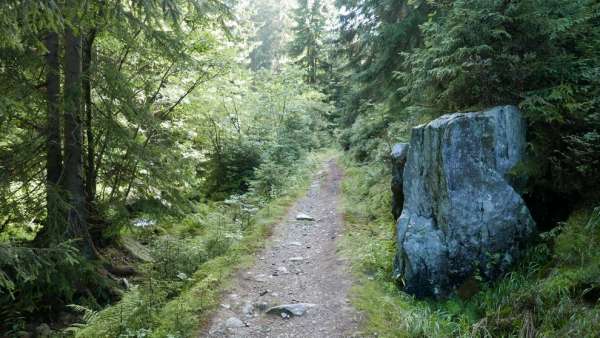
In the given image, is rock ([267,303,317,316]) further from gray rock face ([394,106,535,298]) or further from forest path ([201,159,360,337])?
gray rock face ([394,106,535,298])

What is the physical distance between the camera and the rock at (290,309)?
5430 mm

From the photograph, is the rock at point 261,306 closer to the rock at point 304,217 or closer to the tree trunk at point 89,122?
the rock at point 304,217

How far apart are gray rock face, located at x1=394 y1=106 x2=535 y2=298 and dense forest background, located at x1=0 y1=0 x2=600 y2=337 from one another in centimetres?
26

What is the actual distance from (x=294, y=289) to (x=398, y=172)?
131 inches

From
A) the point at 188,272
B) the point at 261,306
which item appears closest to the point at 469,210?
the point at 261,306

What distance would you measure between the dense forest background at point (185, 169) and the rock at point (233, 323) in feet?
1.38

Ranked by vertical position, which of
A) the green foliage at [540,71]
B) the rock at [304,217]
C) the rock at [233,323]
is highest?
the green foliage at [540,71]

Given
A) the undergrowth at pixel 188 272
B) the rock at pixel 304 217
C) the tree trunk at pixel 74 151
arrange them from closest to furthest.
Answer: the undergrowth at pixel 188 272
the tree trunk at pixel 74 151
the rock at pixel 304 217

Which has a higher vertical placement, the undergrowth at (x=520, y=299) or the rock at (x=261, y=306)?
the undergrowth at (x=520, y=299)

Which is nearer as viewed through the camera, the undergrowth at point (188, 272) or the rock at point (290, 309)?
the undergrowth at point (188, 272)

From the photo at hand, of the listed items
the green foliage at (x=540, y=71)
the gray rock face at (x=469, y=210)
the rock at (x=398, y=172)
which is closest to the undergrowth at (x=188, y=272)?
the rock at (x=398, y=172)

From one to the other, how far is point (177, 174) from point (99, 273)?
2637mm

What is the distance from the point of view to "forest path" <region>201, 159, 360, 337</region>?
5.04 m

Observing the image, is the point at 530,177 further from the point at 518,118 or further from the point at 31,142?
the point at 31,142
